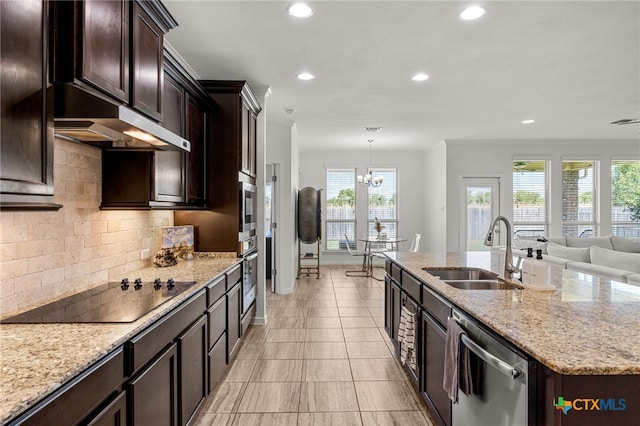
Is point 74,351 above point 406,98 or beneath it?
beneath

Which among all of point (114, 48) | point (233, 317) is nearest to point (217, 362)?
point (233, 317)

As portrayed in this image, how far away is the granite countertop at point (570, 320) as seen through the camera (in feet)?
3.51

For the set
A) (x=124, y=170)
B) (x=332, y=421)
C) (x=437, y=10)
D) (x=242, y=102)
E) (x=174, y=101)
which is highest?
(x=437, y=10)

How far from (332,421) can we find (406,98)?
3619mm

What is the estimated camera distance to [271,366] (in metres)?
3.05

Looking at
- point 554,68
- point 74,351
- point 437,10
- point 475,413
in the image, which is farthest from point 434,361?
point 554,68

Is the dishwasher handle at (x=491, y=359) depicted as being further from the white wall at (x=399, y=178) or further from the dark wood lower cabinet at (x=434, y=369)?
the white wall at (x=399, y=178)

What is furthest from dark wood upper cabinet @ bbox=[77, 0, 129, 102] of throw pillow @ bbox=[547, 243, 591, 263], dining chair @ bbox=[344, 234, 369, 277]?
dining chair @ bbox=[344, 234, 369, 277]

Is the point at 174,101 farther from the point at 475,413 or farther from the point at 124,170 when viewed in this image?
the point at 475,413

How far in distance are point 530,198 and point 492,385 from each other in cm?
720

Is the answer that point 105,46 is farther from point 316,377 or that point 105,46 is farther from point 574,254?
point 574,254

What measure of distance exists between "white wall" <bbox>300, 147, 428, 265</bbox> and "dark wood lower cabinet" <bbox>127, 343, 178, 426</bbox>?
6.67 meters

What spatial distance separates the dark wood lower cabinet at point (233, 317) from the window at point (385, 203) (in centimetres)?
561

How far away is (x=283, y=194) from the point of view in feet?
18.7
